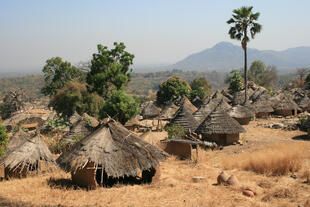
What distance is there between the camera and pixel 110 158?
460 inches

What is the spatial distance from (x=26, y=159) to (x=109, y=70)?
1922 centimetres

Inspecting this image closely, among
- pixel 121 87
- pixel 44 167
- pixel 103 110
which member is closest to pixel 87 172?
pixel 44 167

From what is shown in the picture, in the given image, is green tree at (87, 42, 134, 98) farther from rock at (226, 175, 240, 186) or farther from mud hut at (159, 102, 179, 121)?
rock at (226, 175, 240, 186)

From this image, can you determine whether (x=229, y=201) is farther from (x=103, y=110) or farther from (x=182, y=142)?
(x=103, y=110)

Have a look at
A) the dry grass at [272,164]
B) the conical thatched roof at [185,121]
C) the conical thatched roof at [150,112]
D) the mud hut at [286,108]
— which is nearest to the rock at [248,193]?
the dry grass at [272,164]

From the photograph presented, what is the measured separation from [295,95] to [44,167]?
37.2 meters

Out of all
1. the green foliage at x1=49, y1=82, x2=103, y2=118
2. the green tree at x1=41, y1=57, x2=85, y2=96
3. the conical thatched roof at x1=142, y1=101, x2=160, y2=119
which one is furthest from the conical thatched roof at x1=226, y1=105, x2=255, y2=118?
the green tree at x1=41, y1=57, x2=85, y2=96

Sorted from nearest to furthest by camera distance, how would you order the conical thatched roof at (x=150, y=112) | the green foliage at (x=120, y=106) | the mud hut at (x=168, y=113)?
the green foliage at (x=120, y=106), the mud hut at (x=168, y=113), the conical thatched roof at (x=150, y=112)

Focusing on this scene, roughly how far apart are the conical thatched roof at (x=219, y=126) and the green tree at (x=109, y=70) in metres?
13.6

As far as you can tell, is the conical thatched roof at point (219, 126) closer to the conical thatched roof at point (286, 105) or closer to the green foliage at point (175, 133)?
the green foliage at point (175, 133)

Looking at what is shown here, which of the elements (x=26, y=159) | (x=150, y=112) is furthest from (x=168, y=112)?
(x=26, y=159)

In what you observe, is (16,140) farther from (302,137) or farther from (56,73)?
(56,73)

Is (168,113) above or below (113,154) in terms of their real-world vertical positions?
below

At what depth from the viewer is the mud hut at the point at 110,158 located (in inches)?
450
